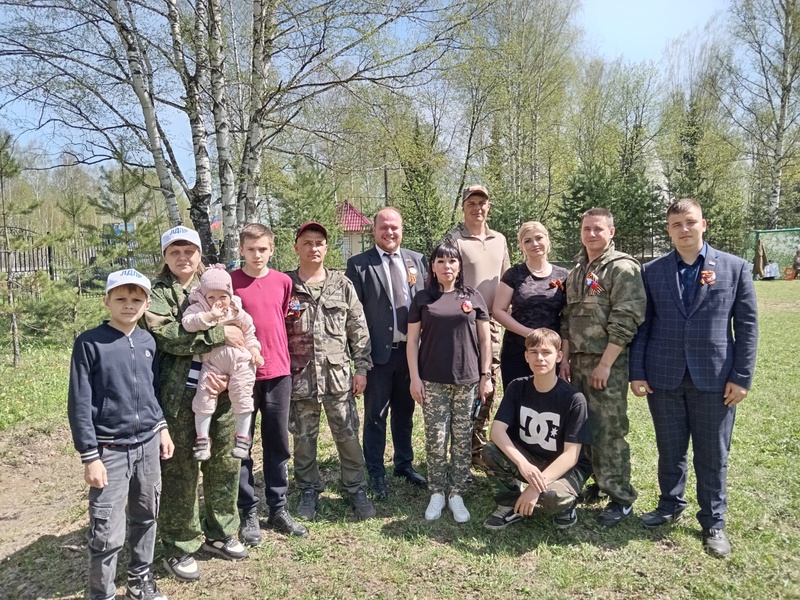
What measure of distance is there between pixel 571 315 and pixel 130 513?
3.03 metres

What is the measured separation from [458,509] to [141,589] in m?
2.00

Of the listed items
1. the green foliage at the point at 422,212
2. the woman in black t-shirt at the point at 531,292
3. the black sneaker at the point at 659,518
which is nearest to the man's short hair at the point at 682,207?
the woman in black t-shirt at the point at 531,292

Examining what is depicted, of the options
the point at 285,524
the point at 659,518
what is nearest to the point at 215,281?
the point at 285,524

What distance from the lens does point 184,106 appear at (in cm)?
641

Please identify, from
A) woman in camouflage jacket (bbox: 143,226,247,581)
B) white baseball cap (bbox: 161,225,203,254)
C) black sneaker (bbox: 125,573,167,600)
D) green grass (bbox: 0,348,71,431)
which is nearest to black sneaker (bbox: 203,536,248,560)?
woman in camouflage jacket (bbox: 143,226,247,581)

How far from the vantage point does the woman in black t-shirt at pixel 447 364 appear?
11.5ft

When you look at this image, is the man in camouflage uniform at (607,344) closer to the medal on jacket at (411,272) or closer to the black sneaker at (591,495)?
the black sneaker at (591,495)

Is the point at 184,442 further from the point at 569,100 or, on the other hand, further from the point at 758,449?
the point at 569,100

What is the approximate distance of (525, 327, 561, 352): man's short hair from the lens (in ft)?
10.9

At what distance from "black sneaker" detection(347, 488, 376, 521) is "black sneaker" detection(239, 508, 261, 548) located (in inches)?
26.9

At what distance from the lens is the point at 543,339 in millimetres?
3324

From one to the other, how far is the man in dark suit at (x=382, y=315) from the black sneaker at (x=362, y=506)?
0.81 ft

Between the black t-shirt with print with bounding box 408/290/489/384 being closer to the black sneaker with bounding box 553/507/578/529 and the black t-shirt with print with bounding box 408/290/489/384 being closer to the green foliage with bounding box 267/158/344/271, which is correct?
the black sneaker with bounding box 553/507/578/529

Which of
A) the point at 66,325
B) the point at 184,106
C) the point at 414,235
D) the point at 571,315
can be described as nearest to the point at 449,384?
the point at 571,315
